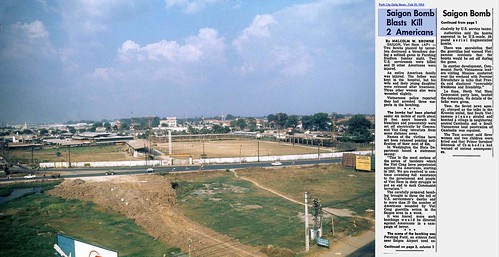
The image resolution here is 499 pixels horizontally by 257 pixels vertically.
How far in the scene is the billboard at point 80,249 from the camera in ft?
18.4

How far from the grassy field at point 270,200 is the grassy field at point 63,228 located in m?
2.84

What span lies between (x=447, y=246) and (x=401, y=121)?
1855 millimetres

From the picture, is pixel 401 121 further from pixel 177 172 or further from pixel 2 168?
pixel 2 168

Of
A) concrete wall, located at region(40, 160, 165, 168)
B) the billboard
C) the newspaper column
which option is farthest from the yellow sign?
the billboard

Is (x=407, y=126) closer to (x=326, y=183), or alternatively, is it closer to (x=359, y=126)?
(x=326, y=183)

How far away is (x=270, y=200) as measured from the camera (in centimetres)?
1830

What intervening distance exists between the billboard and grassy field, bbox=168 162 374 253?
668 centimetres

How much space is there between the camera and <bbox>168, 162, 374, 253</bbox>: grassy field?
42.7 feet

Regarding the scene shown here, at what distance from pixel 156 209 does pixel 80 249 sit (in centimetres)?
1030

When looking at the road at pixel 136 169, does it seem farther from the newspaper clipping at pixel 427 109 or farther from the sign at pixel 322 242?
the newspaper clipping at pixel 427 109

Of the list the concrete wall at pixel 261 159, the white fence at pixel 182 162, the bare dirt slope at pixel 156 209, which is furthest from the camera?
the concrete wall at pixel 261 159

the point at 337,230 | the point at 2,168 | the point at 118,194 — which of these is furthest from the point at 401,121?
the point at 2,168

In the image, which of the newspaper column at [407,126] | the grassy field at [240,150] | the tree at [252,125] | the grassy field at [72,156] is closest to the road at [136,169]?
the grassy field at [72,156]

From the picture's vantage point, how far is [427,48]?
5191 millimetres
